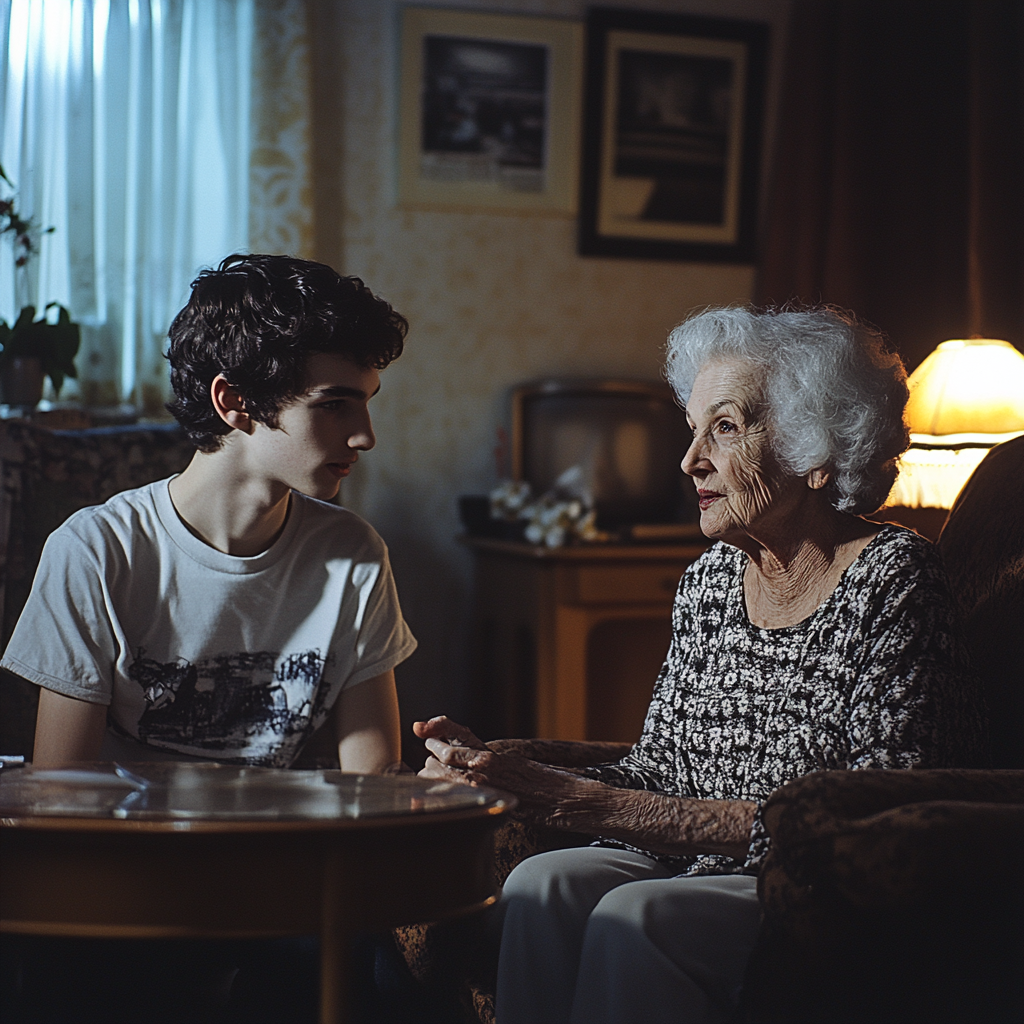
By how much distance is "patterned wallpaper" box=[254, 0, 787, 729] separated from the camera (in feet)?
10.5

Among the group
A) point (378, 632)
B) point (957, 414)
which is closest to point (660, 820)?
point (378, 632)

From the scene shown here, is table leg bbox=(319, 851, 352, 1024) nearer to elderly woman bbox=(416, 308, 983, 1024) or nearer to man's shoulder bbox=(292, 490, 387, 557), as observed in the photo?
elderly woman bbox=(416, 308, 983, 1024)

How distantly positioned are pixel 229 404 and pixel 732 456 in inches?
26.6

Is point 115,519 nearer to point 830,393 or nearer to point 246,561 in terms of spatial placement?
point 246,561

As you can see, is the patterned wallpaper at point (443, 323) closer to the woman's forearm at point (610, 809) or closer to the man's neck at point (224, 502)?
the man's neck at point (224, 502)

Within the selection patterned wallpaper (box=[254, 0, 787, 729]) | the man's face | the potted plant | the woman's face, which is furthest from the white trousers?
patterned wallpaper (box=[254, 0, 787, 729])

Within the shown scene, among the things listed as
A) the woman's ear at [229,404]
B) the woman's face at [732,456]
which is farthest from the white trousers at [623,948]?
the woman's ear at [229,404]

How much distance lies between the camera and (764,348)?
1437mm

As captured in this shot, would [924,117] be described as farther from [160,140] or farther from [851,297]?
[160,140]

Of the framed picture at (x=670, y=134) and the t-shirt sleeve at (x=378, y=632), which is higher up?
the framed picture at (x=670, y=134)

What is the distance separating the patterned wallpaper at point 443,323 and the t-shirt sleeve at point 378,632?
1755 mm

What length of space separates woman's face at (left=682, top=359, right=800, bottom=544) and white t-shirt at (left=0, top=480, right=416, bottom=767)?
481 mm

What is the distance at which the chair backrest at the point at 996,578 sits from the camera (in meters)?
1.29

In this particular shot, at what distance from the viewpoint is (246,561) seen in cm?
142
